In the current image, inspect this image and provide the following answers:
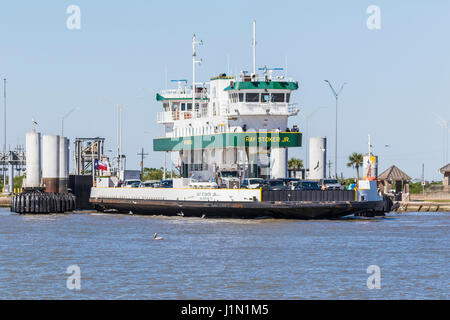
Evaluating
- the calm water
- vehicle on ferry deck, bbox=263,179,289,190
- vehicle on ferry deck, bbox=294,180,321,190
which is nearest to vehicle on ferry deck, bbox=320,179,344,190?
vehicle on ferry deck, bbox=294,180,321,190

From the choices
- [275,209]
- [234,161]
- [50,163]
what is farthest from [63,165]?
[275,209]

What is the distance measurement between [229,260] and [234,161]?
36775 millimetres

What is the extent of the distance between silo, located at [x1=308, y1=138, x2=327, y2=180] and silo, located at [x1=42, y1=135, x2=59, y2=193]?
23.9m

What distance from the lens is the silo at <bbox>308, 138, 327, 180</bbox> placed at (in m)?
78.8

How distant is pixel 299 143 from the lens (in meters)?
77.3

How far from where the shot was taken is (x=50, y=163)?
88.1 m

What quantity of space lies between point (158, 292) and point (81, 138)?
242ft

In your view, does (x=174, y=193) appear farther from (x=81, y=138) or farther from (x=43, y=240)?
(x=81, y=138)

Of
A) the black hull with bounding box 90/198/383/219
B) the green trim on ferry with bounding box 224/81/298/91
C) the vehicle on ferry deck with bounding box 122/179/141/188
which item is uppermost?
the green trim on ferry with bounding box 224/81/298/91

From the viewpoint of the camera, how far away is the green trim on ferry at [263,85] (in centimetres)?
7619

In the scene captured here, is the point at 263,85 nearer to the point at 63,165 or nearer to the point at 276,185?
the point at 276,185

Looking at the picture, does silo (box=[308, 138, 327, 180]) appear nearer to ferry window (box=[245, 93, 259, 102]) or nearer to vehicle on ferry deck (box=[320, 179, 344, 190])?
vehicle on ferry deck (box=[320, 179, 344, 190])

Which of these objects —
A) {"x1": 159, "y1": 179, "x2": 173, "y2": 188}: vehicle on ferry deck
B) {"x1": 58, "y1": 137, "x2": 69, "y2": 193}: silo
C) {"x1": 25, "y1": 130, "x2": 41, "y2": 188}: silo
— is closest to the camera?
{"x1": 159, "y1": 179, "x2": 173, "y2": 188}: vehicle on ferry deck
